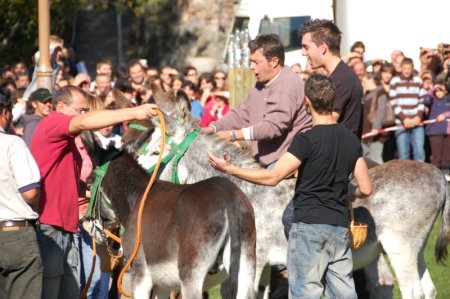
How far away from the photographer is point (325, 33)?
8453mm

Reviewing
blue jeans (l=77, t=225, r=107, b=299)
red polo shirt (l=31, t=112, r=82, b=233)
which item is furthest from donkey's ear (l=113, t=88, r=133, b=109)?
red polo shirt (l=31, t=112, r=82, b=233)

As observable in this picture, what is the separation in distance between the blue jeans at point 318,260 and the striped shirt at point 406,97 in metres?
10.9

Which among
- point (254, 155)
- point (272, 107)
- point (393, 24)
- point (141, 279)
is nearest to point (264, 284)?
point (254, 155)

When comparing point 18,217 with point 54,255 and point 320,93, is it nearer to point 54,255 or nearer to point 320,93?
point 54,255

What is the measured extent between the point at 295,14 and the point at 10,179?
1643 cm

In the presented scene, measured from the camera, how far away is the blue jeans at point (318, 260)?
7.27 meters

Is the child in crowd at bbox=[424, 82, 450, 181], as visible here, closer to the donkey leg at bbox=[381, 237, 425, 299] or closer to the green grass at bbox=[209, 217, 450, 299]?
the green grass at bbox=[209, 217, 450, 299]

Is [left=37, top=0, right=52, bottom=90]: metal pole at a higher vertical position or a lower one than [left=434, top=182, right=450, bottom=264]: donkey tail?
higher

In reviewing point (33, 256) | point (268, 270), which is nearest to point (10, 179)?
point (33, 256)

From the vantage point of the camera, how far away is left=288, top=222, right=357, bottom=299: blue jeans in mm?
7270

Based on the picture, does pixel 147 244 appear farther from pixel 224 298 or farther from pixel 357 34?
pixel 357 34

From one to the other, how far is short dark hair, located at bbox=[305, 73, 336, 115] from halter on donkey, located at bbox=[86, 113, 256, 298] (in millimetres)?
951

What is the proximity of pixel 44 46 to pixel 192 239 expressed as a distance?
15.4 feet

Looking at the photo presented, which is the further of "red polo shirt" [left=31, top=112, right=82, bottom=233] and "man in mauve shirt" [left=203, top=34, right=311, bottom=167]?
"man in mauve shirt" [left=203, top=34, right=311, bottom=167]
